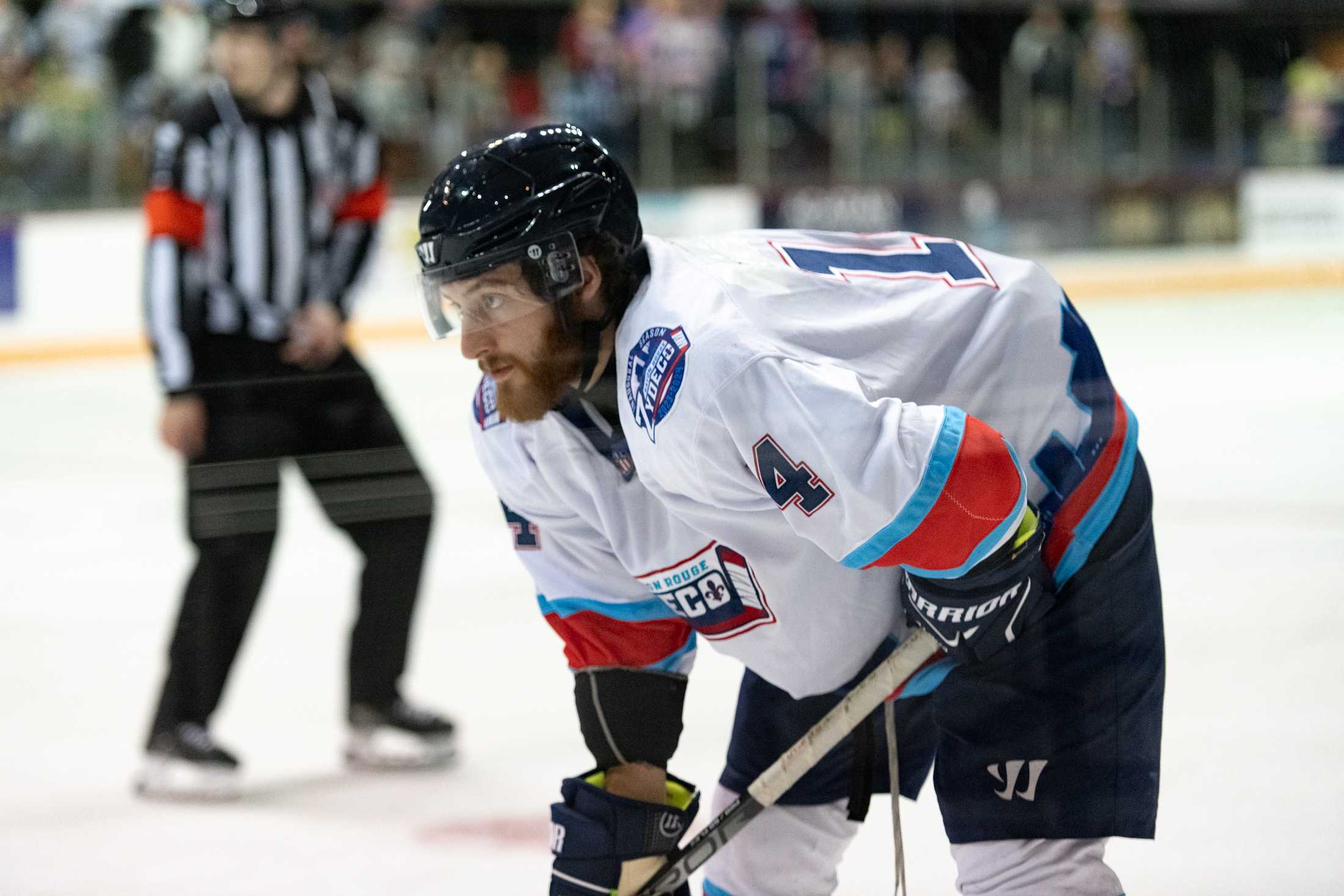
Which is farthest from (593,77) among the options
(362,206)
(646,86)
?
(362,206)

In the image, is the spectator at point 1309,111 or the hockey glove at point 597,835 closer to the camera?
the hockey glove at point 597,835

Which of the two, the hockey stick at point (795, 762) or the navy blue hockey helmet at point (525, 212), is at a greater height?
the navy blue hockey helmet at point (525, 212)

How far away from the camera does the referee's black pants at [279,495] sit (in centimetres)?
230

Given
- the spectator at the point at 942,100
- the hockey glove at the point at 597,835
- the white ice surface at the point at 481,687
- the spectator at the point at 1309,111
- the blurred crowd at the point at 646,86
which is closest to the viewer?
the hockey glove at the point at 597,835

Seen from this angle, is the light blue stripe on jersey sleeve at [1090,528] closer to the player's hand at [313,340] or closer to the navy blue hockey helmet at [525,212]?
the navy blue hockey helmet at [525,212]

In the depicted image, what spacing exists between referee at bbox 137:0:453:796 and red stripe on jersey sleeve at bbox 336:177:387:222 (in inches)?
3.0

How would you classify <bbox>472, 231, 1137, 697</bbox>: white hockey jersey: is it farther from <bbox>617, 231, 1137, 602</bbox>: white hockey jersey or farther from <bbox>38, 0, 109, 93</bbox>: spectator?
<bbox>38, 0, 109, 93</bbox>: spectator

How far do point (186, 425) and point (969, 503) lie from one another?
1.51 metres

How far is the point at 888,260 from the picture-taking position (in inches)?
52.1

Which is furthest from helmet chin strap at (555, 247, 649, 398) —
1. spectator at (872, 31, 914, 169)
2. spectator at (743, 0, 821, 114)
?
spectator at (743, 0, 821, 114)

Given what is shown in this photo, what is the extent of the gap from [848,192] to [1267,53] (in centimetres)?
449

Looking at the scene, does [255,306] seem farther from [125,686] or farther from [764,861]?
[764,861]

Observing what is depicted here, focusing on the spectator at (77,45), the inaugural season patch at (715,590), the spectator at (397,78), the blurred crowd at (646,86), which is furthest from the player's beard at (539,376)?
the spectator at (77,45)

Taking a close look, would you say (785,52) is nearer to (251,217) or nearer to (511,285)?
(251,217)
